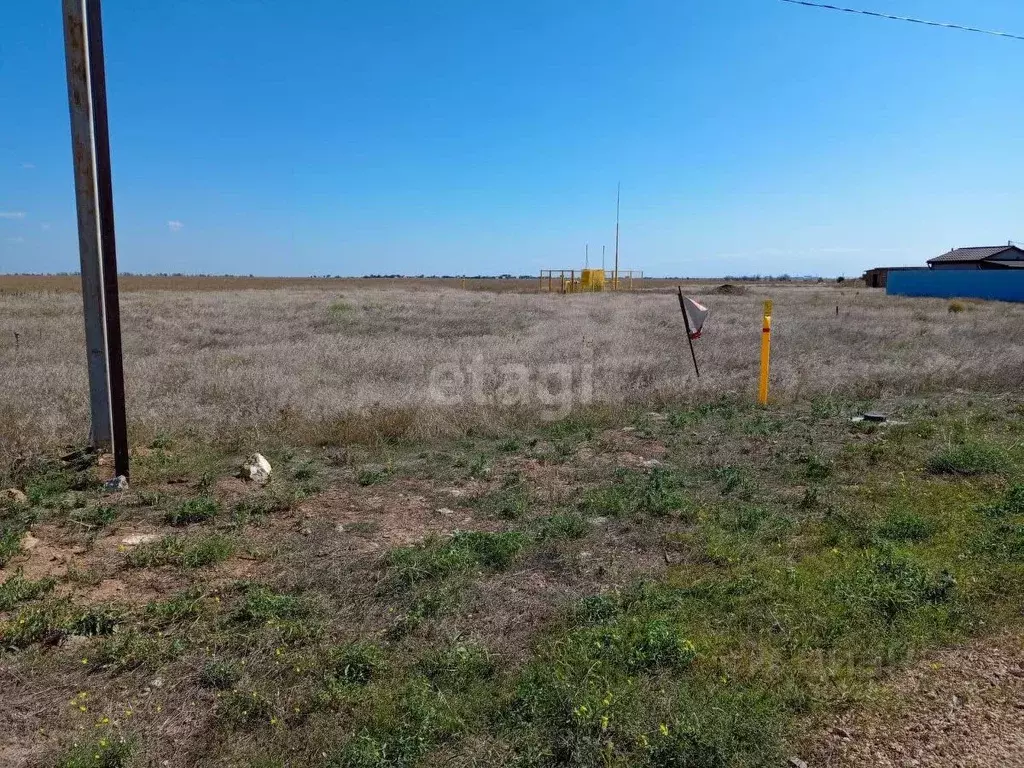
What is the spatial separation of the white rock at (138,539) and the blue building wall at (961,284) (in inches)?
1642

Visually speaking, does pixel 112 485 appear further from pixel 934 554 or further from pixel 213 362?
pixel 213 362

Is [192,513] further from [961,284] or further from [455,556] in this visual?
[961,284]

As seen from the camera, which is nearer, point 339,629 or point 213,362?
point 339,629

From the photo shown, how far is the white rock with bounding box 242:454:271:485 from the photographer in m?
5.76

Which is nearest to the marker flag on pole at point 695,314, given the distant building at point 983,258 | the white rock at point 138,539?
the white rock at point 138,539

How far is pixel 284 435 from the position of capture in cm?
720

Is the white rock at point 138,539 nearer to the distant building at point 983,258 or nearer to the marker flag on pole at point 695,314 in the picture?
the marker flag on pole at point 695,314

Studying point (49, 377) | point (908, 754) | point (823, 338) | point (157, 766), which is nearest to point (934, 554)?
point (908, 754)

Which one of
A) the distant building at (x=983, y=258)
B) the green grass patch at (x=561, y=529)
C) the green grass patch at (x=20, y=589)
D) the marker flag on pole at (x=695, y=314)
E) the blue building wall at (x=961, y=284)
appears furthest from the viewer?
the distant building at (x=983, y=258)

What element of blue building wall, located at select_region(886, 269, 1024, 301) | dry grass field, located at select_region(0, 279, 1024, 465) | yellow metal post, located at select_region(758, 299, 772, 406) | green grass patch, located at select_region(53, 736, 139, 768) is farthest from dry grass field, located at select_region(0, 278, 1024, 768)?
blue building wall, located at select_region(886, 269, 1024, 301)

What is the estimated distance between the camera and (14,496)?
16.8 ft

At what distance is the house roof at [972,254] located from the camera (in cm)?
4677

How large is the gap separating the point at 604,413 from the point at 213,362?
7.61 metres

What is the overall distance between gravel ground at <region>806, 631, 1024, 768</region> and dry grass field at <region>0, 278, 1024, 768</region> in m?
0.01
